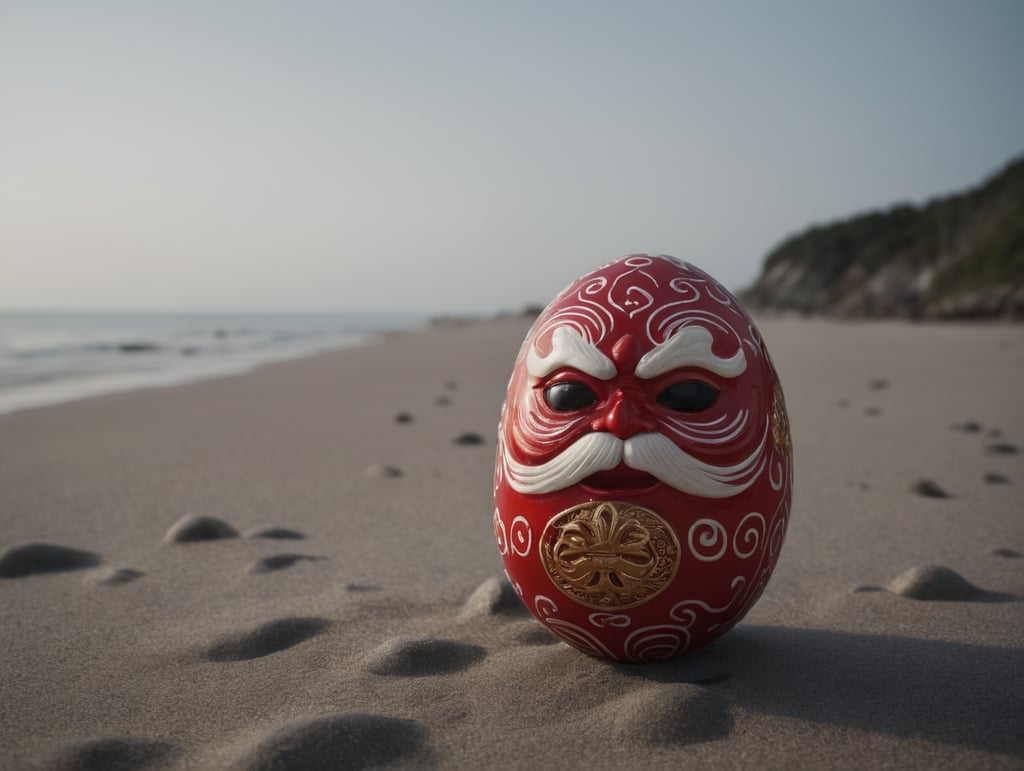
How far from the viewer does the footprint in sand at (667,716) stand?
250cm

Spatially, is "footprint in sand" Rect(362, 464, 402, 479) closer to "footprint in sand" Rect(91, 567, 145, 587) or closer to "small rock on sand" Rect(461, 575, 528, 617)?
"footprint in sand" Rect(91, 567, 145, 587)

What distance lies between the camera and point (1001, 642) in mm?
3168

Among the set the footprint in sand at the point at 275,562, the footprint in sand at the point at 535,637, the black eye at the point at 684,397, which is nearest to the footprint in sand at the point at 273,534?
the footprint in sand at the point at 275,562

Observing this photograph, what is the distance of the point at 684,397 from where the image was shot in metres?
2.78

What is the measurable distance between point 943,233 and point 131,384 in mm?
43052

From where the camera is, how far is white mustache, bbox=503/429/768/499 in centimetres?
267

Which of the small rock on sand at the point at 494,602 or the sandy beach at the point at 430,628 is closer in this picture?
the sandy beach at the point at 430,628

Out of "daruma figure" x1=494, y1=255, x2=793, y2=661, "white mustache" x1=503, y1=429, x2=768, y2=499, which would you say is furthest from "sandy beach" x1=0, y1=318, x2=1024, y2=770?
"white mustache" x1=503, y1=429, x2=768, y2=499

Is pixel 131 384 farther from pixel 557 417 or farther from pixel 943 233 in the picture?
pixel 943 233

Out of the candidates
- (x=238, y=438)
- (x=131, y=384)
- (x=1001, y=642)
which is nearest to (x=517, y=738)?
(x=1001, y=642)

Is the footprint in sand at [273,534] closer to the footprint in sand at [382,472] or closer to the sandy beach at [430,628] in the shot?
the sandy beach at [430,628]

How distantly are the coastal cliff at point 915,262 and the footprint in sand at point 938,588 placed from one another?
2606 centimetres

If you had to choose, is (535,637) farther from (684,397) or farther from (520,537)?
(684,397)

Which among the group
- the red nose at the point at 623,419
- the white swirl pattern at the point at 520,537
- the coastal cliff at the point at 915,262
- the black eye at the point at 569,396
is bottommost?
the white swirl pattern at the point at 520,537
